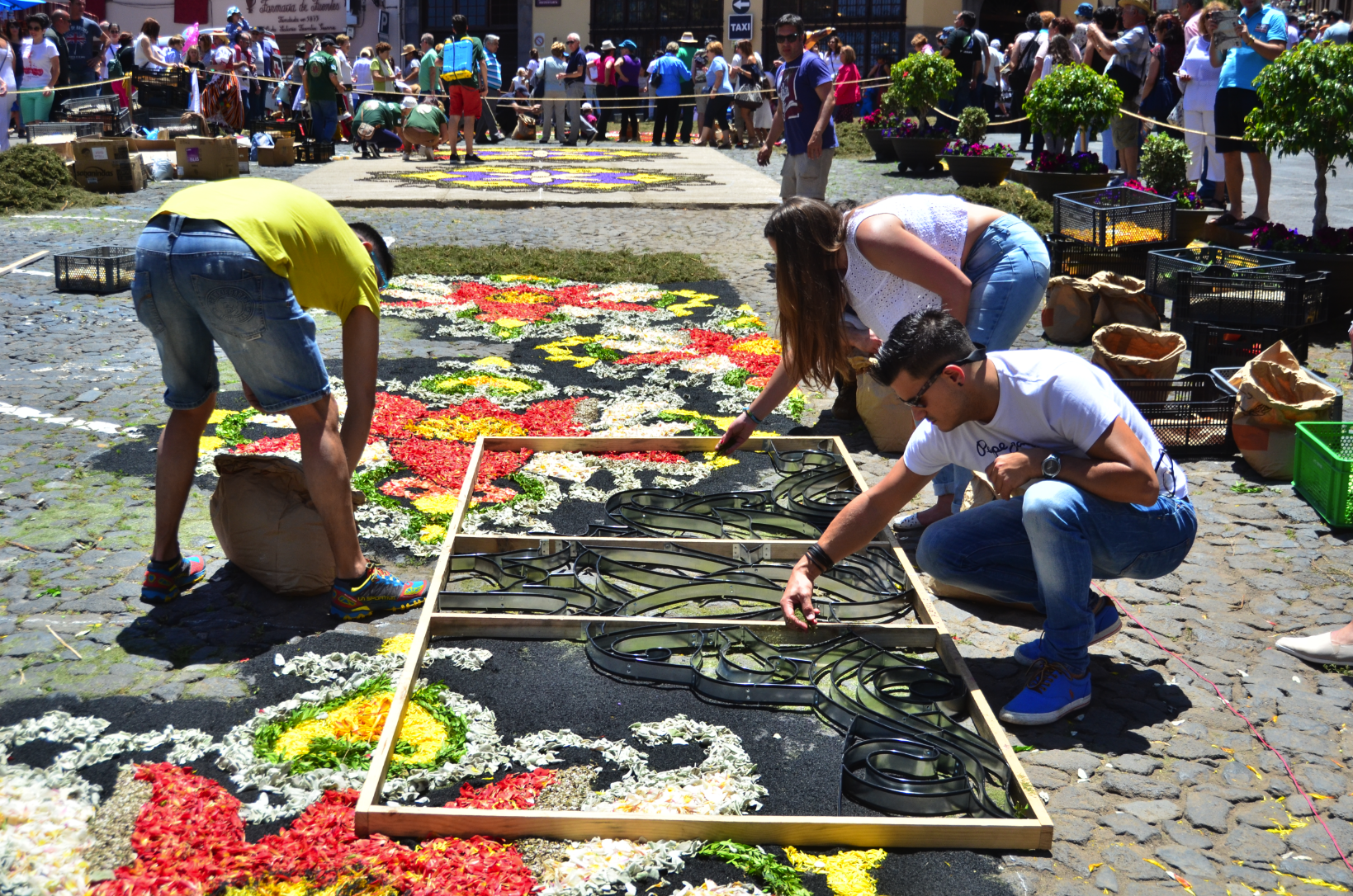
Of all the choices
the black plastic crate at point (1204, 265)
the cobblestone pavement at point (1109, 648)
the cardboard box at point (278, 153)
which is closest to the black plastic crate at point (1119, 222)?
the black plastic crate at point (1204, 265)

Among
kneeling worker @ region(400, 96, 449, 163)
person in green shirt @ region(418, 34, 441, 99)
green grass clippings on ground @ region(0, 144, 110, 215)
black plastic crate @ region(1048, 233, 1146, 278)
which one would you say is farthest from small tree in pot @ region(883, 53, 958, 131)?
green grass clippings on ground @ region(0, 144, 110, 215)

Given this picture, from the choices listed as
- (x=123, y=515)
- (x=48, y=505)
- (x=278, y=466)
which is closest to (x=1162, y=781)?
(x=278, y=466)

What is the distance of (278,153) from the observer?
16.5 m

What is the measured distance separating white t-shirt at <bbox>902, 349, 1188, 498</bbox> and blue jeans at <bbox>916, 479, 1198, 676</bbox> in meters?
0.12

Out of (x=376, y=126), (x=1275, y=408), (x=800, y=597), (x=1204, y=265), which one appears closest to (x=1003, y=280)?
(x=800, y=597)

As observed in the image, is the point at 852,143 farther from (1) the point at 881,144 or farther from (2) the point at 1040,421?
(2) the point at 1040,421

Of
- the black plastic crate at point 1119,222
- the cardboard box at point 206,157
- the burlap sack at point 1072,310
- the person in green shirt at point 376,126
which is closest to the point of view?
the burlap sack at point 1072,310

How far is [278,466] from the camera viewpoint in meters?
3.73

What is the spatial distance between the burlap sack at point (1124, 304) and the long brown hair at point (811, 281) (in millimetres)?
4030

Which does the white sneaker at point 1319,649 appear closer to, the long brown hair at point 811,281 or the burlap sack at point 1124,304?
the long brown hair at point 811,281

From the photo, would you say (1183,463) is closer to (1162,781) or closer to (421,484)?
(1162,781)

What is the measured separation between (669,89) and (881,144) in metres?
6.78

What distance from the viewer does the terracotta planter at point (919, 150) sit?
1465cm

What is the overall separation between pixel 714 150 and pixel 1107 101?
10381 millimetres
